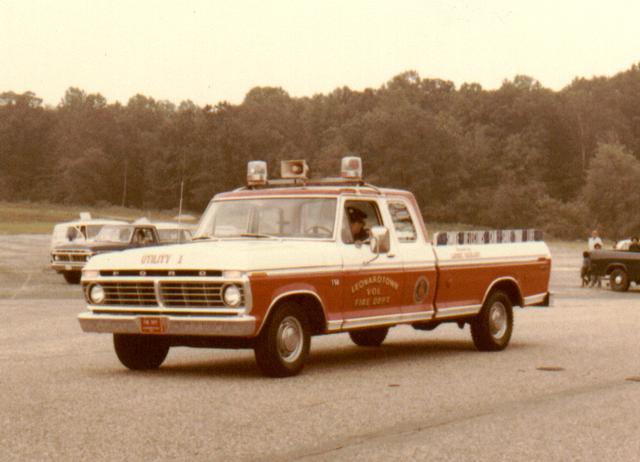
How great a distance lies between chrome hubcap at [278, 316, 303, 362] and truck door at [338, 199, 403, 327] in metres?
0.76

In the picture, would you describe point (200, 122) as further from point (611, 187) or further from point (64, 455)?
point (64, 455)

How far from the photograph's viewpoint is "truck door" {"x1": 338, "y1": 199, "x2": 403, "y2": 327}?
12328 mm

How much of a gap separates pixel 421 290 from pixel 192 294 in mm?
3085

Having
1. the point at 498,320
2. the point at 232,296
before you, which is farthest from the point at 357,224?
the point at 498,320

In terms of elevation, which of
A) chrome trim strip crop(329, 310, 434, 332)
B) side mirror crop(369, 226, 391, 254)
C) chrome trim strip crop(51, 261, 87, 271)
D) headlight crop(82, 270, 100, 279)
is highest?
side mirror crop(369, 226, 391, 254)

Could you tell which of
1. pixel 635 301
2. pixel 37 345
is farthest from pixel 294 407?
pixel 635 301

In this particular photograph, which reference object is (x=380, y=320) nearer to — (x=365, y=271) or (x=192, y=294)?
(x=365, y=271)

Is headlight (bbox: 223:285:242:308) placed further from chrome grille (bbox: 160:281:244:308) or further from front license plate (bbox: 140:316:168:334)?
front license plate (bbox: 140:316:168:334)

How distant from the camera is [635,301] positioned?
2838cm

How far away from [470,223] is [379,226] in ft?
420

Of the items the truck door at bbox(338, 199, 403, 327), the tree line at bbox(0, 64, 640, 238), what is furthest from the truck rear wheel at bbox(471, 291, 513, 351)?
the tree line at bbox(0, 64, 640, 238)

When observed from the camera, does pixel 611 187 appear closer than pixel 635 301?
No

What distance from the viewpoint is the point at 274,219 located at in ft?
41.7

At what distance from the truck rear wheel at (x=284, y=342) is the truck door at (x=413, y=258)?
1.79 metres
